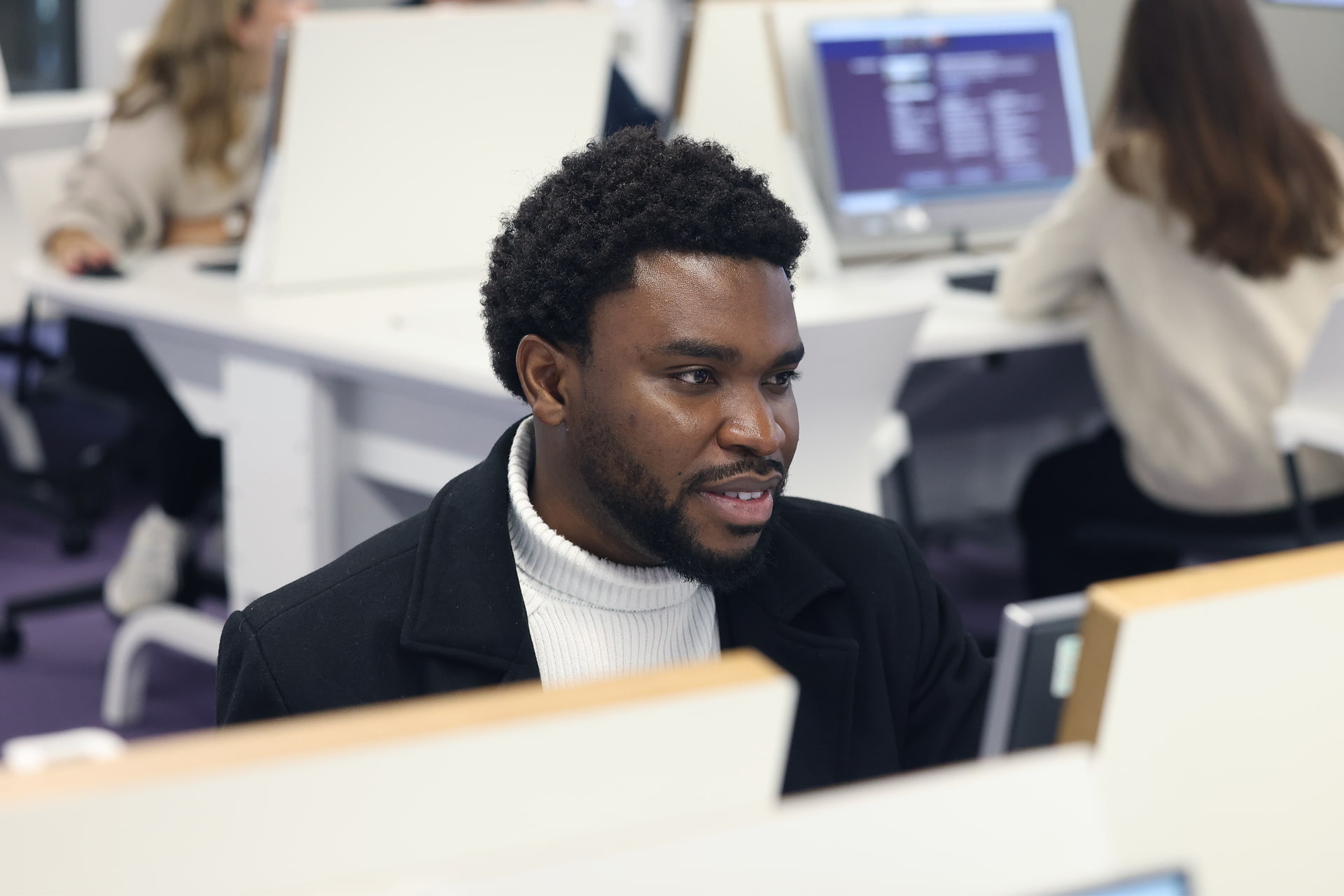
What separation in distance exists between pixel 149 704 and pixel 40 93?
4951 millimetres

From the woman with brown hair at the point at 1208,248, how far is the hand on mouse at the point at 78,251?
5.12 feet

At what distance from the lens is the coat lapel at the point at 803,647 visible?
104cm

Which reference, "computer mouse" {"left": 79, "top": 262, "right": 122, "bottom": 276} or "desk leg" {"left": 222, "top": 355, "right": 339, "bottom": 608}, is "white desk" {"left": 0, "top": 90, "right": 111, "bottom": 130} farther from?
"desk leg" {"left": 222, "top": 355, "right": 339, "bottom": 608}

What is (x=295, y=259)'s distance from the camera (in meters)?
2.60

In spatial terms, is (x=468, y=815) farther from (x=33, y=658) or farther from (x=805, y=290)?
(x=33, y=658)

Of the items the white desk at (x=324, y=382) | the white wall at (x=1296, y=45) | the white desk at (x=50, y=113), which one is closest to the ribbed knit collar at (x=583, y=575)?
the white desk at (x=324, y=382)

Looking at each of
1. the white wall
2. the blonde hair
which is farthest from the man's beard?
the white wall

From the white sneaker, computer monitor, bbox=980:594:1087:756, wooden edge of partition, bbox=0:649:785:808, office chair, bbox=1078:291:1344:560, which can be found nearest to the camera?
wooden edge of partition, bbox=0:649:785:808

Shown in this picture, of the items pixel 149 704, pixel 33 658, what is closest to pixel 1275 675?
pixel 149 704

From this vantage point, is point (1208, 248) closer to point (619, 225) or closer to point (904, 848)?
point (619, 225)

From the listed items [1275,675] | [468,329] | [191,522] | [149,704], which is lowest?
[149,704]

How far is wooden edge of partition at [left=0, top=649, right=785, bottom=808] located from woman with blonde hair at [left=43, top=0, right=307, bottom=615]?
8.49 ft

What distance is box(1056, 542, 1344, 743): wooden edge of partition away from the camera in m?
0.49

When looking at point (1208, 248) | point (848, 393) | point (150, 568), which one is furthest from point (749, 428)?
point (150, 568)
